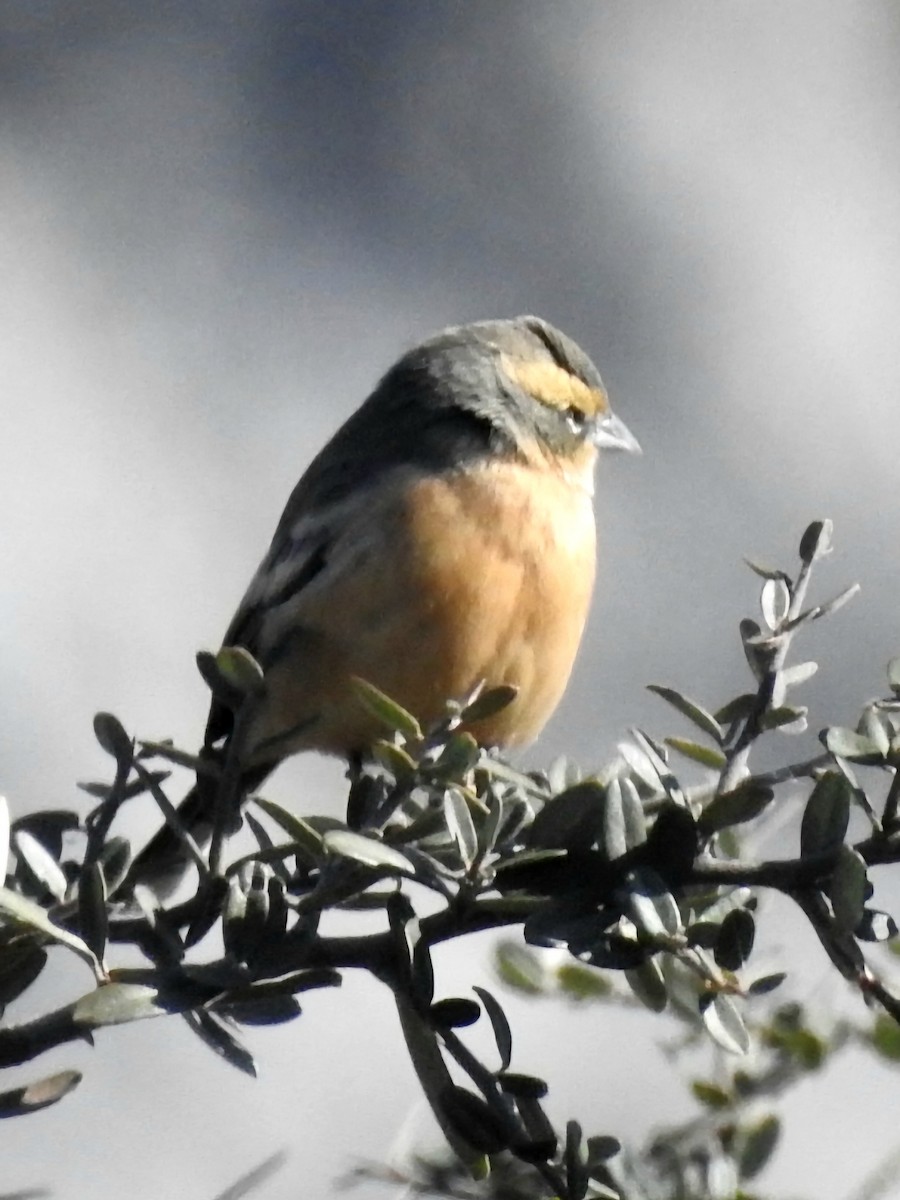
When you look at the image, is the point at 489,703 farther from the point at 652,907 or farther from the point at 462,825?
the point at 652,907

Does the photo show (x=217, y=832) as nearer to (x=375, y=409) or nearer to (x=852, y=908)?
(x=852, y=908)

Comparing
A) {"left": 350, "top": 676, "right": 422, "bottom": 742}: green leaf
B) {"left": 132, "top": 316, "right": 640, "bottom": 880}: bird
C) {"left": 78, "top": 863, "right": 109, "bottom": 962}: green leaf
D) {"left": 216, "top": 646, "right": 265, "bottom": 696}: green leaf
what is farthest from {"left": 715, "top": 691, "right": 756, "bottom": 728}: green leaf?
{"left": 132, "top": 316, "right": 640, "bottom": 880}: bird

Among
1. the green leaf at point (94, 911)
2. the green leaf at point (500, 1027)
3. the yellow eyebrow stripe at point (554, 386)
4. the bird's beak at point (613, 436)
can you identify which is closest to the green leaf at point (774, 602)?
the green leaf at point (500, 1027)

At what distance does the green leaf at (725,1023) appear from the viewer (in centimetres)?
151

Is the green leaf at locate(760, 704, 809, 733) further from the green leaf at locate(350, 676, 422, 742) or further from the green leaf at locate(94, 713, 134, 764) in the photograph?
the green leaf at locate(94, 713, 134, 764)

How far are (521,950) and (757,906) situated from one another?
70 centimetres

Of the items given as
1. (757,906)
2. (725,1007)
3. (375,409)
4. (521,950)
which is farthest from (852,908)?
(375,409)

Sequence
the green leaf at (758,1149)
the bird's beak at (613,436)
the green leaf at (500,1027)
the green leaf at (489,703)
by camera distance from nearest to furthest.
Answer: the green leaf at (500,1027), the green leaf at (489,703), the green leaf at (758,1149), the bird's beak at (613,436)

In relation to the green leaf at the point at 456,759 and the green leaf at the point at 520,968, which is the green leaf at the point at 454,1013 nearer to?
the green leaf at the point at 456,759

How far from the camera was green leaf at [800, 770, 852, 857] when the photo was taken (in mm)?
1434

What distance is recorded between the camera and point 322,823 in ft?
5.08

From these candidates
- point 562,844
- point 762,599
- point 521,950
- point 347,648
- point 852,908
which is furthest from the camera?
point 347,648

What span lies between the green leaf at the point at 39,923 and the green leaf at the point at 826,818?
2.17ft

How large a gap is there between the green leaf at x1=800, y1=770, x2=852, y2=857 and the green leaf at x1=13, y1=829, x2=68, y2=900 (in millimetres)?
776
